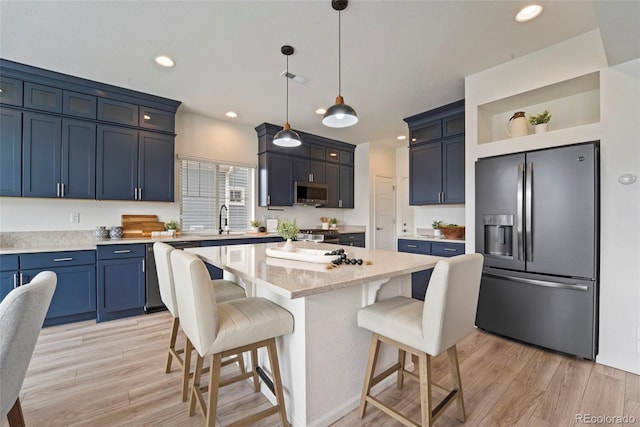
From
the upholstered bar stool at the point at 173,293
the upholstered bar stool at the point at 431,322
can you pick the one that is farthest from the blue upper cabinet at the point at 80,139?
the upholstered bar stool at the point at 431,322

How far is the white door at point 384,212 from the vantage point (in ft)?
19.4

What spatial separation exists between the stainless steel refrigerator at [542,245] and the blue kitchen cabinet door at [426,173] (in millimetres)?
1161

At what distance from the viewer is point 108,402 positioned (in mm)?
1796

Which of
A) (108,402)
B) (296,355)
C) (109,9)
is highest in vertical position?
(109,9)

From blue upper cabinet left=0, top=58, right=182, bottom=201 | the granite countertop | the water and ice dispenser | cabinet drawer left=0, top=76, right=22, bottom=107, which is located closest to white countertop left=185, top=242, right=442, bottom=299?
the water and ice dispenser

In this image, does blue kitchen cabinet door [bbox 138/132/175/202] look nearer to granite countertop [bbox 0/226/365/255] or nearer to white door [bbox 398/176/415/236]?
granite countertop [bbox 0/226/365/255]

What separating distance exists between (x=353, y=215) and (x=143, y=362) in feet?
15.1

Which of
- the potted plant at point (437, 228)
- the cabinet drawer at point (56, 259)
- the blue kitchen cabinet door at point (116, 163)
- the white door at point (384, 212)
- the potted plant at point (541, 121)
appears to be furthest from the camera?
the white door at point (384, 212)

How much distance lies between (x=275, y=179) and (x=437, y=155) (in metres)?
2.60

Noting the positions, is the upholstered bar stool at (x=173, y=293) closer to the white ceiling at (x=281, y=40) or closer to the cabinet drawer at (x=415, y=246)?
the white ceiling at (x=281, y=40)

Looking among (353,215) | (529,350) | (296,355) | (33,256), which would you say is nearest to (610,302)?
(529,350)

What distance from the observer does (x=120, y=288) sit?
10.6 ft

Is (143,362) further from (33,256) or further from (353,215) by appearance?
(353,215)

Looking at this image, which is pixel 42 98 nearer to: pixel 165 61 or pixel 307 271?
pixel 165 61
